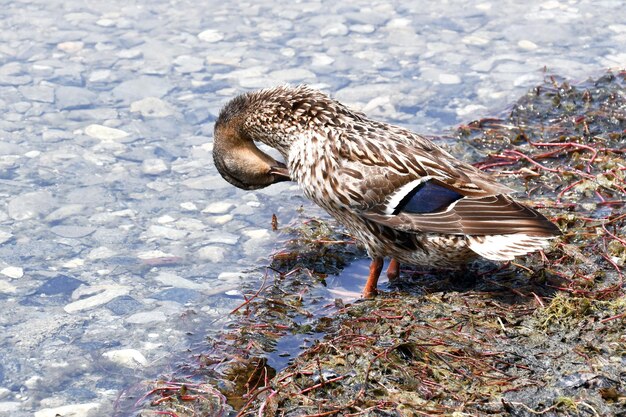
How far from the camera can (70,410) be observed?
5.64 m

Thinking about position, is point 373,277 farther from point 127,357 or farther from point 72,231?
point 72,231

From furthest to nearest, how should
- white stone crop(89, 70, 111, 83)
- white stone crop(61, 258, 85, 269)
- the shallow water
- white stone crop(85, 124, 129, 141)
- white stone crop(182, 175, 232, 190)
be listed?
white stone crop(89, 70, 111, 83)
white stone crop(85, 124, 129, 141)
white stone crop(182, 175, 232, 190)
white stone crop(61, 258, 85, 269)
the shallow water

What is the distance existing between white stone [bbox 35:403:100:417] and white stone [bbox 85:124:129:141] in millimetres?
4354

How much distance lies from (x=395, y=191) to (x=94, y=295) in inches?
103

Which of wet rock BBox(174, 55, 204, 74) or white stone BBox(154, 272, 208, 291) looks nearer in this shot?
white stone BBox(154, 272, 208, 291)

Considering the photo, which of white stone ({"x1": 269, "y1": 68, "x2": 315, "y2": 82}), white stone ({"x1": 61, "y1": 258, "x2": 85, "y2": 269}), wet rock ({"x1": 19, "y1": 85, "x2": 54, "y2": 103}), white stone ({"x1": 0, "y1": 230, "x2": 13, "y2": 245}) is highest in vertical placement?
wet rock ({"x1": 19, "y1": 85, "x2": 54, "y2": 103})

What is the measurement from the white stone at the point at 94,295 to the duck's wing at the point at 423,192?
2117mm

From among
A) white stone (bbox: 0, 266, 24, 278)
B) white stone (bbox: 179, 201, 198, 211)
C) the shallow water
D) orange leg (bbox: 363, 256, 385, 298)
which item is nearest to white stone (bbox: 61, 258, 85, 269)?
the shallow water

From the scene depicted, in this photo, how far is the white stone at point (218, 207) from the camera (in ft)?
27.6

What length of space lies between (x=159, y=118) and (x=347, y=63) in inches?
103

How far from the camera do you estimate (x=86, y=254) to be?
25.2 feet

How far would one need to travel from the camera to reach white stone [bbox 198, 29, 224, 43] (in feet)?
38.2

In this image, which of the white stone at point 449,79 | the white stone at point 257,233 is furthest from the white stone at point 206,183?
the white stone at point 449,79

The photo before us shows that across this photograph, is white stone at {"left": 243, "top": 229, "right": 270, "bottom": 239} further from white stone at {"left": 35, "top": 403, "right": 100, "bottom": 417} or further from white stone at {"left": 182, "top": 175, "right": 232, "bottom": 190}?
white stone at {"left": 35, "top": 403, "right": 100, "bottom": 417}
